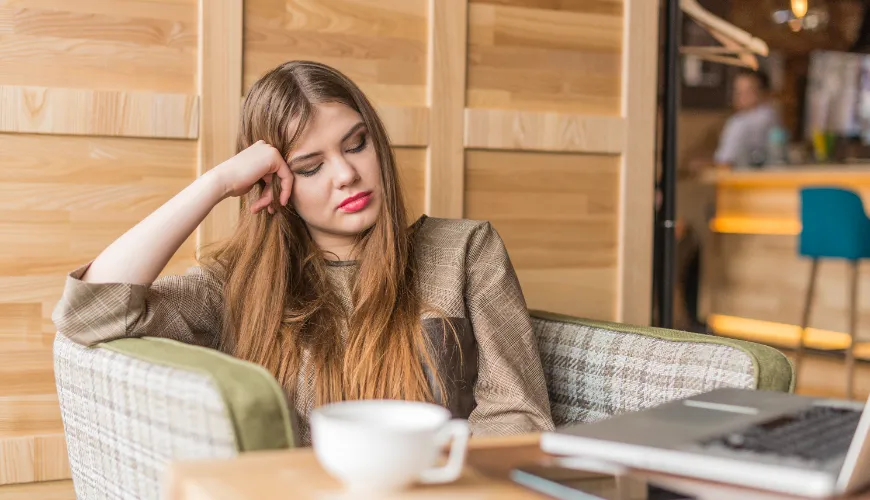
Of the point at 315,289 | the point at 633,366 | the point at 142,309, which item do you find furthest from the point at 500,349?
the point at 142,309

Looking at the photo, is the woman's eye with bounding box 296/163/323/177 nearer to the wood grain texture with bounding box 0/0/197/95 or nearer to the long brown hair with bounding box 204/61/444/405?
the long brown hair with bounding box 204/61/444/405

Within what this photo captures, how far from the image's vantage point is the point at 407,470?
2.42ft

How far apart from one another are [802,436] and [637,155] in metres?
1.49

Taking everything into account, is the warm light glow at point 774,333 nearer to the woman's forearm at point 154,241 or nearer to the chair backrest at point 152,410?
the woman's forearm at point 154,241

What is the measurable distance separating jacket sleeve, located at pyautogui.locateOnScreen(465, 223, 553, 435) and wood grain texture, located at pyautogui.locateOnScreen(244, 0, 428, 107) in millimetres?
478

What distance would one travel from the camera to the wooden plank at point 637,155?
2287 mm

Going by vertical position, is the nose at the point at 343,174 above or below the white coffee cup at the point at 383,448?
above

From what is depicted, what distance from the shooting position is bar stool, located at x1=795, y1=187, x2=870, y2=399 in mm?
4082

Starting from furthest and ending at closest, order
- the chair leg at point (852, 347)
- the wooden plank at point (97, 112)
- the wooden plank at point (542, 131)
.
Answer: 1. the chair leg at point (852, 347)
2. the wooden plank at point (542, 131)
3. the wooden plank at point (97, 112)

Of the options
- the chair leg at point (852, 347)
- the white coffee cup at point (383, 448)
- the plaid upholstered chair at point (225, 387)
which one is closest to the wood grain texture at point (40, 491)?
the plaid upholstered chair at point (225, 387)

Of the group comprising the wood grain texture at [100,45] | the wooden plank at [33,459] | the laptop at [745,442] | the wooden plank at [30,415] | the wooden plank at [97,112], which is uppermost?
the wood grain texture at [100,45]

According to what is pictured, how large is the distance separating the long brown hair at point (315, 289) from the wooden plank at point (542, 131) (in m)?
0.52

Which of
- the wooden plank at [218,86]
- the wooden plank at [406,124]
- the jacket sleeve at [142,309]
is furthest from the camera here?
the wooden plank at [406,124]

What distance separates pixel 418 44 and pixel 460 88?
0.13m
